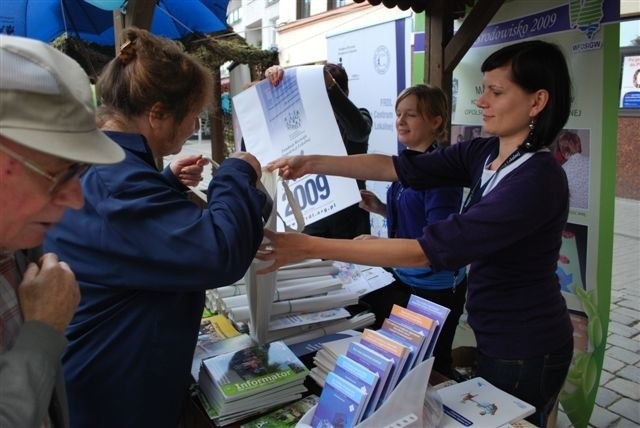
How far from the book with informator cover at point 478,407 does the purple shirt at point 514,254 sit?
218mm

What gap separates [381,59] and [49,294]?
3860mm

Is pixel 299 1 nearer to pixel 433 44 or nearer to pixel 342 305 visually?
pixel 433 44

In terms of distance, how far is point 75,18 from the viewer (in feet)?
14.8

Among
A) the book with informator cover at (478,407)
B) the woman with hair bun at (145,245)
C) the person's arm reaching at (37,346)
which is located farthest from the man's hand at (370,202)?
the person's arm reaching at (37,346)

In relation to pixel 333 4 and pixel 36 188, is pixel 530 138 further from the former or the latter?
pixel 333 4

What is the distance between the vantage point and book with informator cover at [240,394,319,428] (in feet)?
4.35

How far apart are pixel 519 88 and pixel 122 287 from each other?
53.6 inches

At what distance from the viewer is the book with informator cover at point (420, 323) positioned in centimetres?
116

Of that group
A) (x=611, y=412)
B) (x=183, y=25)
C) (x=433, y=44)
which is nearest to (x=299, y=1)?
(x=183, y=25)

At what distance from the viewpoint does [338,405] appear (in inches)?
44.8

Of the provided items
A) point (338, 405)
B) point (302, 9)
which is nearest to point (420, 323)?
point (338, 405)

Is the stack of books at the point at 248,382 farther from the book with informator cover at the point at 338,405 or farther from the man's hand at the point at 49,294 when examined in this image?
the man's hand at the point at 49,294

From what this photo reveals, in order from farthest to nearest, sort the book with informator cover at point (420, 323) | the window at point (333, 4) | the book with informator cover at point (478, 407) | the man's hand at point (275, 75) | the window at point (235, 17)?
1. the window at point (235, 17)
2. the window at point (333, 4)
3. the man's hand at point (275, 75)
4. the book with informator cover at point (478, 407)
5. the book with informator cover at point (420, 323)

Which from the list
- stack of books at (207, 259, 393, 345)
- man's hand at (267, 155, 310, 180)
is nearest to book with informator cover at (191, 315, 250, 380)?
stack of books at (207, 259, 393, 345)
